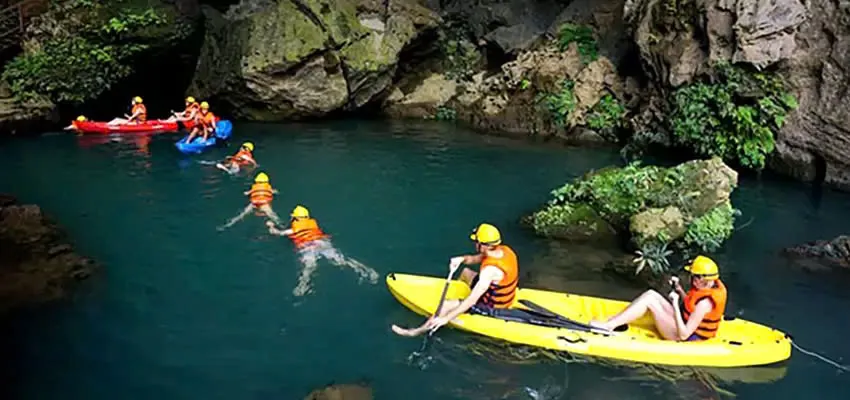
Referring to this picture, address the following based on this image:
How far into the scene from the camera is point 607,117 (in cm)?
2114

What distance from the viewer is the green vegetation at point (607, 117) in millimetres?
20922

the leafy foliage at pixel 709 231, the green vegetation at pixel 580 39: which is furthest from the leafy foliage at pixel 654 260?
the green vegetation at pixel 580 39

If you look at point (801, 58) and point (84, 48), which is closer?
point (801, 58)

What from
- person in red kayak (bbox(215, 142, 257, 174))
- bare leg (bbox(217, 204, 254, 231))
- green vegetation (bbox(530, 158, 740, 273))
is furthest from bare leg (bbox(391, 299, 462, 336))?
person in red kayak (bbox(215, 142, 257, 174))

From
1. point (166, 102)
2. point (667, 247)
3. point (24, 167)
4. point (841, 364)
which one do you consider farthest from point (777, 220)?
point (166, 102)

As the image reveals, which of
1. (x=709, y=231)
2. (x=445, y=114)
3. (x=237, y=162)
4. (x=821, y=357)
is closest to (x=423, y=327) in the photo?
(x=821, y=357)

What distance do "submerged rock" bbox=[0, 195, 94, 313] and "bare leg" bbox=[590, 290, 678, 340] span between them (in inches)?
296

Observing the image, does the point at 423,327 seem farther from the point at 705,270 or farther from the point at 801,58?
the point at 801,58

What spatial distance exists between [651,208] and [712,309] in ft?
14.2

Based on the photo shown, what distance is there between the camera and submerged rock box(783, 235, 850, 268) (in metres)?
11.4

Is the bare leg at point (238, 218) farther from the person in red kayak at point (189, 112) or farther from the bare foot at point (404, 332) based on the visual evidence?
the person in red kayak at point (189, 112)

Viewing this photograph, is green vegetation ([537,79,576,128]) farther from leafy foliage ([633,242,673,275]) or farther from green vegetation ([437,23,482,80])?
leafy foliage ([633,242,673,275])

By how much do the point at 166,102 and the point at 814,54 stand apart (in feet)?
70.1

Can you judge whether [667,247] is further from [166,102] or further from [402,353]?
[166,102]
